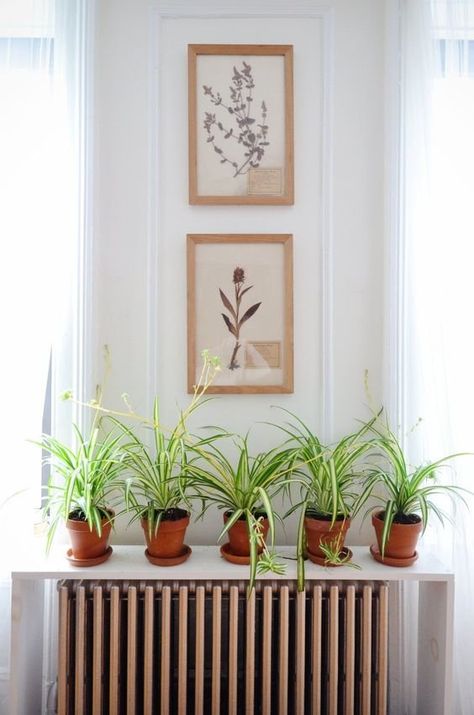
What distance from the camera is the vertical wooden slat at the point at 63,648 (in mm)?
1317

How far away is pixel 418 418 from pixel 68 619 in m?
1.20

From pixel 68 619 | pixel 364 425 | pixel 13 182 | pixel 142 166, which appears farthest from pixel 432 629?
pixel 13 182

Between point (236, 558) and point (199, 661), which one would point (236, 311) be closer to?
point (236, 558)

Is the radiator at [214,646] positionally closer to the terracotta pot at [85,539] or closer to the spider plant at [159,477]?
the terracotta pot at [85,539]

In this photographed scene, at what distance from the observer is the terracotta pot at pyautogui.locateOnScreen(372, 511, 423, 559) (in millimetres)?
1323

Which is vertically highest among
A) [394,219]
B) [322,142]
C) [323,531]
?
[322,142]

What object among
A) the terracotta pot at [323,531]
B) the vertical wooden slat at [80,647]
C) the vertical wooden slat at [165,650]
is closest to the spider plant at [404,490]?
the terracotta pot at [323,531]

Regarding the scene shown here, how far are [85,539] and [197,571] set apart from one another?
1.07 feet

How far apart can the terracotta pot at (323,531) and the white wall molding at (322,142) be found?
30cm

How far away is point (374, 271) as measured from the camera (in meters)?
1.55

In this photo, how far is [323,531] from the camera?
1.32 meters

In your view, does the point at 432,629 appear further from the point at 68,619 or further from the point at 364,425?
the point at 68,619

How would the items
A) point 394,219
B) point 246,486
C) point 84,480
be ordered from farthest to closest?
point 394,219 < point 246,486 < point 84,480

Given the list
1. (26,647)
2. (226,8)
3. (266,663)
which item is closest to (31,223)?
(226,8)
